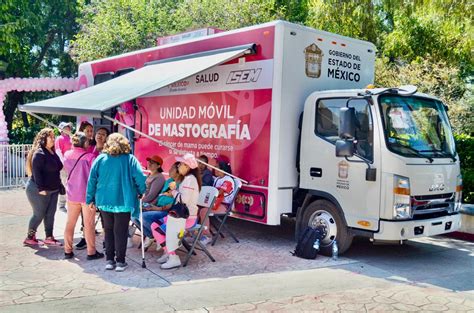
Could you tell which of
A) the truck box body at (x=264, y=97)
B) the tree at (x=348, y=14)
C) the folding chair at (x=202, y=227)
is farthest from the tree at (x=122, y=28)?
the folding chair at (x=202, y=227)

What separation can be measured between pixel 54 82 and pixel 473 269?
13.6 m

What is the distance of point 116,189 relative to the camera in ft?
20.1

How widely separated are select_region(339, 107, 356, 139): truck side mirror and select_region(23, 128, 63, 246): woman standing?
4053mm

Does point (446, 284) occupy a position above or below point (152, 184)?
below

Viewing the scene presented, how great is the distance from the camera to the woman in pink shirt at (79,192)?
6785 millimetres

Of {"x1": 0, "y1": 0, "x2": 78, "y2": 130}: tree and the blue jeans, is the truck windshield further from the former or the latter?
{"x1": 0, "y1": 0, "x2": 78, "y2": 130}: tree

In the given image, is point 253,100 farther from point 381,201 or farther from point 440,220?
point 440,220

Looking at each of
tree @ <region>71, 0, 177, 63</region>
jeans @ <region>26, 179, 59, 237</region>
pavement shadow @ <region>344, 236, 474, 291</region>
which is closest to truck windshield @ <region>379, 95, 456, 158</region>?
pavement shadow @ <region>344, 236, 474, 291</region>

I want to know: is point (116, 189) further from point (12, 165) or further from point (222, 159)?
point (12, 165)

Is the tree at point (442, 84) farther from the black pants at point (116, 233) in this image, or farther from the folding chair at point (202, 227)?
the black pants at point (116, 233)

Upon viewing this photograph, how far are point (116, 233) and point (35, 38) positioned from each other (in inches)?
764

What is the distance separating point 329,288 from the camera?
580cm

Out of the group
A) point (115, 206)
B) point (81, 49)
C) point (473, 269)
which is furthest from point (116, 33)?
point (473, 269)

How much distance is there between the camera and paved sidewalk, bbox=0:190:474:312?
520cm
